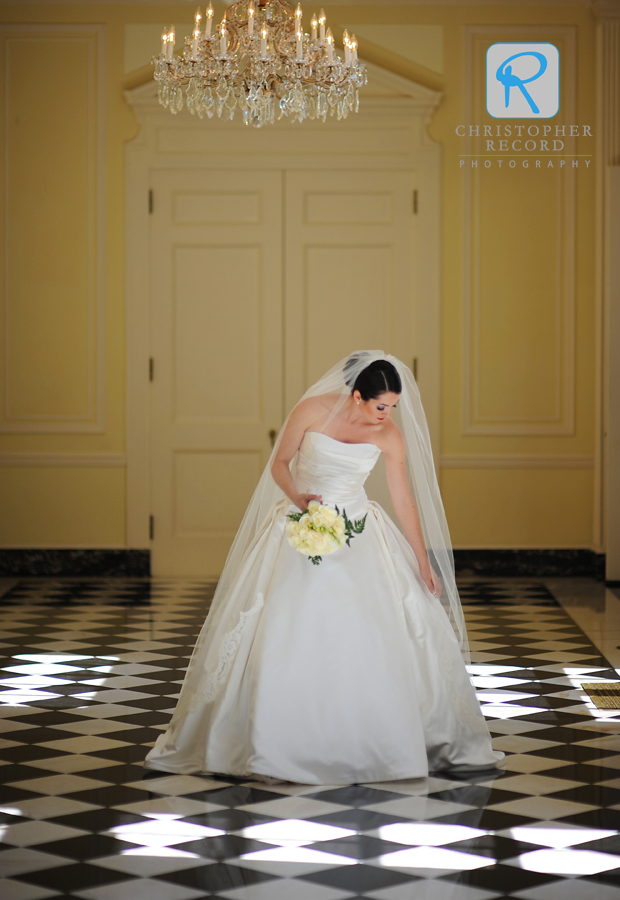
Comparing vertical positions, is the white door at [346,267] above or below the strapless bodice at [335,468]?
above

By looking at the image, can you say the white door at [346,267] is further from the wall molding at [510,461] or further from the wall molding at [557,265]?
the wall molding at [510,461]

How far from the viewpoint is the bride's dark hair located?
3430 millimetres

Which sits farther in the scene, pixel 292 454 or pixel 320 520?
pixel 292 454

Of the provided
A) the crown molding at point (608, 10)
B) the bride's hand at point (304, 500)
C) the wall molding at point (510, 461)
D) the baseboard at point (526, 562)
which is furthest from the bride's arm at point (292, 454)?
the crown molding at point (608, 10)

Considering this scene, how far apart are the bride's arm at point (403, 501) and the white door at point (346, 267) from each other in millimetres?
3972

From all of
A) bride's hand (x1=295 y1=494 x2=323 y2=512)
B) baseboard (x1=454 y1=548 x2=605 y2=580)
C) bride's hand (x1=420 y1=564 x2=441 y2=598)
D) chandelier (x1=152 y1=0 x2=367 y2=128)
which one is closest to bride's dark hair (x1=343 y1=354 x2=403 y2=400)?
bride's hand (x1=295 y1=494 x2=323 y2=512)

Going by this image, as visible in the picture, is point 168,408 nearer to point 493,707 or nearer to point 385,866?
point 493,707

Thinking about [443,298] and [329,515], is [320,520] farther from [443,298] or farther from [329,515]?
[443,298]

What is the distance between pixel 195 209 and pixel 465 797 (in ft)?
17.3

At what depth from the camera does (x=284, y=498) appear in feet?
12.0

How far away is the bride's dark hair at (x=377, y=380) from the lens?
343cm

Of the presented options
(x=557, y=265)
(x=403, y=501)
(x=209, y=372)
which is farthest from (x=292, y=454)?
(x=557, y=265)

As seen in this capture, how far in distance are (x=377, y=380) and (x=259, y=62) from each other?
1834mm

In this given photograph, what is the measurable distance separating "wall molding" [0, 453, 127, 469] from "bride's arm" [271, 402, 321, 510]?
4.18 metres
